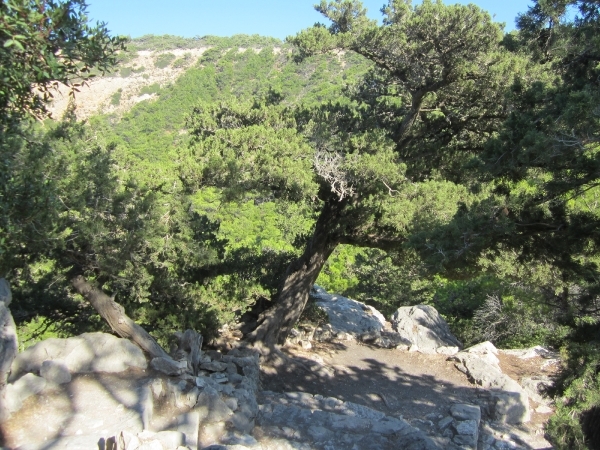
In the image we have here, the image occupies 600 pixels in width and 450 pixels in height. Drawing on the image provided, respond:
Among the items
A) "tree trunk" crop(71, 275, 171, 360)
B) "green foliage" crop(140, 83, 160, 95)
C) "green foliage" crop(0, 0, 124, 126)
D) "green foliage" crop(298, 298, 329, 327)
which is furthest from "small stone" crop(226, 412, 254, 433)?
"green foliage" crop(140, 83, 160, 95)

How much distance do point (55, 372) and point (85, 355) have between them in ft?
1.38

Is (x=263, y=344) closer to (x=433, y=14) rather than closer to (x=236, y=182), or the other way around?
(x=236, y=182)

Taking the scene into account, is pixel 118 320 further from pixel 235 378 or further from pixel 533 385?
pixel 533 385

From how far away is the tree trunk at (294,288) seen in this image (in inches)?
339

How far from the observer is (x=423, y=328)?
1094 cm

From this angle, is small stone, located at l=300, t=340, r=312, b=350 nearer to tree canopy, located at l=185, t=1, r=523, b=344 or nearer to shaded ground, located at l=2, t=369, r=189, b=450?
tree canopy, located at l=185, t=1, r=523, b=344

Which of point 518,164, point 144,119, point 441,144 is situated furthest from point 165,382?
point 144,119

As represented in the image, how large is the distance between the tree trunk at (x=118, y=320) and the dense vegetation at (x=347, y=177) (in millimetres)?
285

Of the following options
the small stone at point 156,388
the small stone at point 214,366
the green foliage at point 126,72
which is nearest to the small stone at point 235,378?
the small stone at point 214,366

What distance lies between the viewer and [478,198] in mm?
6516

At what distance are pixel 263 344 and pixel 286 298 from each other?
2.98 ft

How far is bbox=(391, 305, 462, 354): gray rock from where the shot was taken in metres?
10.6

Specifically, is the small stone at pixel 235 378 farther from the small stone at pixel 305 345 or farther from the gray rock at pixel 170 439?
the small stone at pixel 305 345

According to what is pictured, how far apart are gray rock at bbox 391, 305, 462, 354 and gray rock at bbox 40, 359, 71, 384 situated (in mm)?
7363
